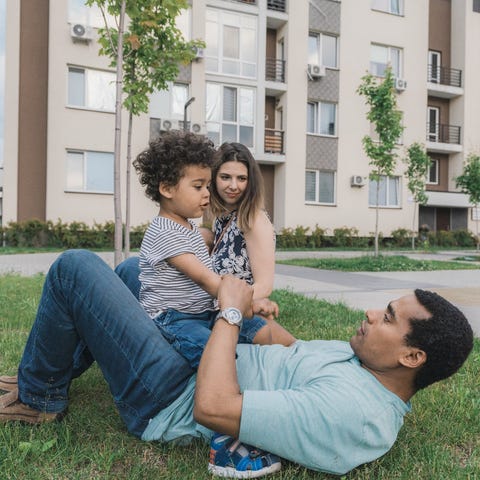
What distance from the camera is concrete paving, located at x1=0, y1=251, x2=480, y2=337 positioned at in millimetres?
6590

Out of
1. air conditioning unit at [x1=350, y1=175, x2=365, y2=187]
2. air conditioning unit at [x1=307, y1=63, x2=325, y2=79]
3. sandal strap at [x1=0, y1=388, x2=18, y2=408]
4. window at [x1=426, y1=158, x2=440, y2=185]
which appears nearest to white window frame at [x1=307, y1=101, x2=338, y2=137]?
air conditioning unit at [x1=307, y1=63, x2=325, y2=79]

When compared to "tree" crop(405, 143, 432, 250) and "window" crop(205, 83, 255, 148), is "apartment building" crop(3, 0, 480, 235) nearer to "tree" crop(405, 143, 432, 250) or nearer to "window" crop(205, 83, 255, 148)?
"window" crop(205, 83, 255, 148)

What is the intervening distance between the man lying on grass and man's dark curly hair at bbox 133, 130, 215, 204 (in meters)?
0.53

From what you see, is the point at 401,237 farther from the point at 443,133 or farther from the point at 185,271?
the point at 185,271

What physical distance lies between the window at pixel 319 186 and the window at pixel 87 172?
8560 millimetres

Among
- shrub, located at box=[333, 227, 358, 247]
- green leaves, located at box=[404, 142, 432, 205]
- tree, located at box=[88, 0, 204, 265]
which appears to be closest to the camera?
tree, located at box=[88, 0, 204, 265]

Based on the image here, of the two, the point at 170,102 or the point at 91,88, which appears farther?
the point at 170,102

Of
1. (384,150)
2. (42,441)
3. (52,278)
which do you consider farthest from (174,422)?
(384,150)

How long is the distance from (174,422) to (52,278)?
0.75 meters

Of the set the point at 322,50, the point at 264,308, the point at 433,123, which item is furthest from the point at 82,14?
the point at 264,308

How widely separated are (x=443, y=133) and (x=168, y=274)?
26.8m

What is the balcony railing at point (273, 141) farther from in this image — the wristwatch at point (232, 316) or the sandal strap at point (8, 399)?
the wristwatch at point (232, 316)

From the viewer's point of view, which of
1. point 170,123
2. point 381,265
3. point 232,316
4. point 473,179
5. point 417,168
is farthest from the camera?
point 417,168

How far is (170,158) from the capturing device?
7.74 ft
